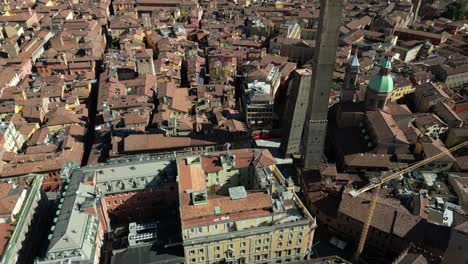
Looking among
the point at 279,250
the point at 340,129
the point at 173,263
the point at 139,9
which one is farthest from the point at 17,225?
the point at 139,9

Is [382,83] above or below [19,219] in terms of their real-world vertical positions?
above

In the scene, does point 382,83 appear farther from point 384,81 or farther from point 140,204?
point 140,204

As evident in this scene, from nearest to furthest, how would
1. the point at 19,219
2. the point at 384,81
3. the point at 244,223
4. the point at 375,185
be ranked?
1. the point at 244,223
2. the point at 19,219
3. the point at 375,185
4. the point at 384,81

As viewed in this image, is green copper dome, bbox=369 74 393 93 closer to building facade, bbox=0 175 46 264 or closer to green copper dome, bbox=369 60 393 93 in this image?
green copper dome, bbox=369 60 393 93

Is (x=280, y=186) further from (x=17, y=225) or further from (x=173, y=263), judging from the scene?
(x=17, y=225)

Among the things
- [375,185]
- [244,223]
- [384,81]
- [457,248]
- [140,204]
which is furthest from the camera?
[384,81]

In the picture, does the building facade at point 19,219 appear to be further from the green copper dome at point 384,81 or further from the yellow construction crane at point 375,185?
the green copper dome at point 384,81

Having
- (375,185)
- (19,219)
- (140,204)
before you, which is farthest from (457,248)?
(19,219)

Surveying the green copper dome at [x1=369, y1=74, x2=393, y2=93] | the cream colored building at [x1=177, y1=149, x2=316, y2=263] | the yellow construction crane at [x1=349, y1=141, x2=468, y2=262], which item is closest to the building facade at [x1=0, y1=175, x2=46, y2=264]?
the cream colored building at [x1=177, y1=149, x2=316, y2=263]

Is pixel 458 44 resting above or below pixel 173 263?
above
